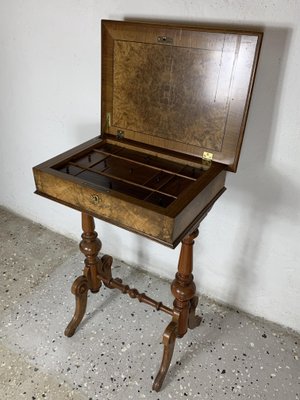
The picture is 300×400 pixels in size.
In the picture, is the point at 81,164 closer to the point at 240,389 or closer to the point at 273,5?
the point at 273,5

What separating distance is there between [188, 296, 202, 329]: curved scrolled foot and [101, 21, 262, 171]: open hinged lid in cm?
62

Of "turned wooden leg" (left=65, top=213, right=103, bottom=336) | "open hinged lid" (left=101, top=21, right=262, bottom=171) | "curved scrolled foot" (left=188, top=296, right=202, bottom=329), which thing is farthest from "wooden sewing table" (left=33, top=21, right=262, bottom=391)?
"turned wooden leg" (left=65, top=213, right=103, bottom=336)

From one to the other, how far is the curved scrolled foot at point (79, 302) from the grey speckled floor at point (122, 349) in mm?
39

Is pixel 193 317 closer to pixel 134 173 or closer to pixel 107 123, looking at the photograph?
pixel 134 173

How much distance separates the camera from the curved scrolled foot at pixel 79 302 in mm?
1503

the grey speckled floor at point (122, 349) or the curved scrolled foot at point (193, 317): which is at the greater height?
the curved scrolled foot at point (193, 317)

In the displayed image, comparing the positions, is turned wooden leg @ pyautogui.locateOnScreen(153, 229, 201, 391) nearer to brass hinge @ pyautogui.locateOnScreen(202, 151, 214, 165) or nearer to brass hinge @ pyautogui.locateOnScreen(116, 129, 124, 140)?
brass hinge @ pyautogui.locateOnScreen(202, 151, 214, 165)

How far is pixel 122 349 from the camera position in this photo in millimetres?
1526

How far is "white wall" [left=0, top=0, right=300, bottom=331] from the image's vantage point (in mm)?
1190

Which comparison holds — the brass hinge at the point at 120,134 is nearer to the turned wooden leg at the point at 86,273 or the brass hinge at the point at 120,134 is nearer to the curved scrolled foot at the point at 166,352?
the turned wooden leg at the point at 86,273

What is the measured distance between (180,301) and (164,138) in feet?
1.97

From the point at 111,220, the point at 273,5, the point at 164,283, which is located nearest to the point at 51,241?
the point at 164,283

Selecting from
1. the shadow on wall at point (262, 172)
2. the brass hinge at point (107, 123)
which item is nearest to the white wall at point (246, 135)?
the shadow on wall at point (262, 172)

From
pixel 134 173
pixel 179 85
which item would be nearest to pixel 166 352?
pixel 134 173
